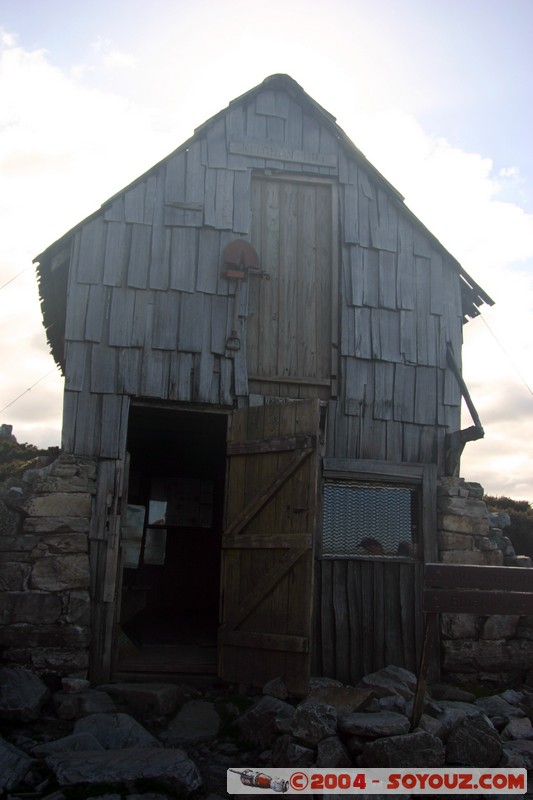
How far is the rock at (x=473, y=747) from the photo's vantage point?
544cm

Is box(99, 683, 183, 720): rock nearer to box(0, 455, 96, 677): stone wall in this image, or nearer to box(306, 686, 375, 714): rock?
box(0, 455, 96, 677): stone wall

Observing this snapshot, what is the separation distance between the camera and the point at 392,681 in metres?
7.49

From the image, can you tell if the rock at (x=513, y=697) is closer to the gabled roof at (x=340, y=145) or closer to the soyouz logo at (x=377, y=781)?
the soyouz logo at (x=377, y=781)

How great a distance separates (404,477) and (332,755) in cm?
401

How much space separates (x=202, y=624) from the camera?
12.2 m

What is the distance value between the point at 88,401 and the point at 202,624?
5.33m

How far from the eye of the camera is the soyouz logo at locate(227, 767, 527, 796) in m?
5.13

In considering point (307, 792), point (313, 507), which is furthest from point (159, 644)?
point (307, 792)

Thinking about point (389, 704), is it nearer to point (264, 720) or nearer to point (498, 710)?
point (264, 720)

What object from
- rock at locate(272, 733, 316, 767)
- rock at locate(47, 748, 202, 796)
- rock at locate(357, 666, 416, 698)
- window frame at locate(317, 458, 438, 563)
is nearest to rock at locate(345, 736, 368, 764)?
rock at locate(272, 733, 316, 767)

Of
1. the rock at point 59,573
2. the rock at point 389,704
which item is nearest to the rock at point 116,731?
the rock at point 59,573

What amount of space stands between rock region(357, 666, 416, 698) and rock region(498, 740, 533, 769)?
3.33 feet

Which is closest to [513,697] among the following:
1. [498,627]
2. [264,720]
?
[498,627]

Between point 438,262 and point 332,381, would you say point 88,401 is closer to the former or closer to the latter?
point 332,381
